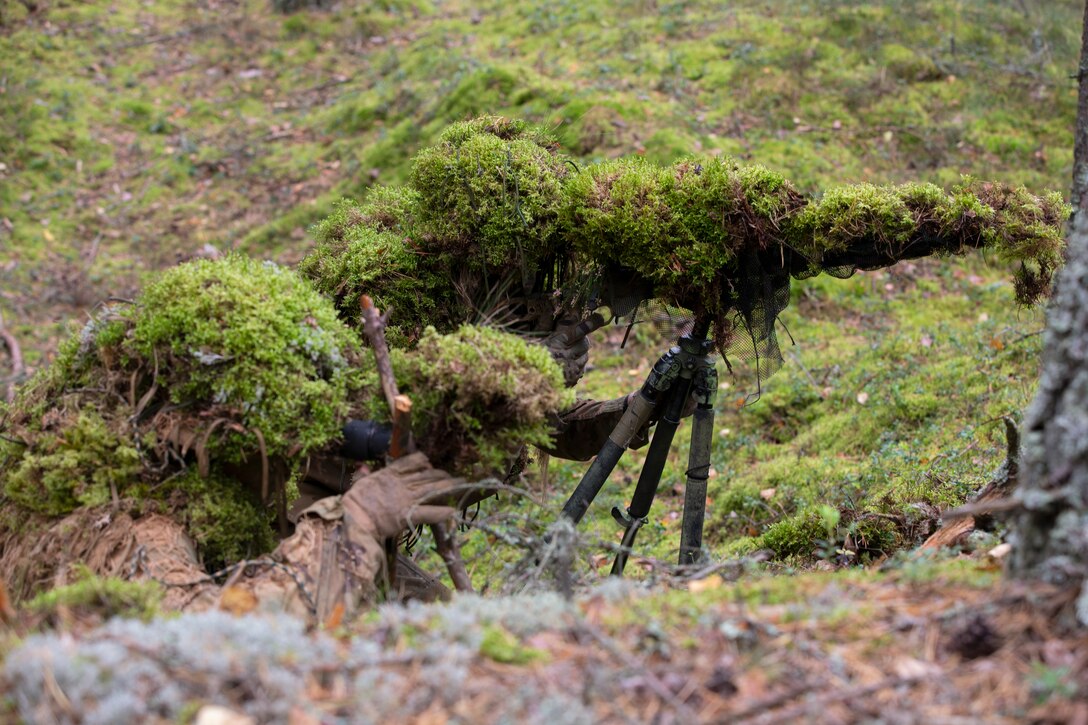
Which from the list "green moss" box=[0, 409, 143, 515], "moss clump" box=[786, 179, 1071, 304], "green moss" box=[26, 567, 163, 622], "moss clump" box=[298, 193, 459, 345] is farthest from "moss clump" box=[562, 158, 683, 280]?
"green moss" box=[26, 567, 163, 622]

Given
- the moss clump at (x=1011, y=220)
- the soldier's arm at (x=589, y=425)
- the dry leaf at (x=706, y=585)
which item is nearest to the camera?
the dry leaf at (x=706, y=585)

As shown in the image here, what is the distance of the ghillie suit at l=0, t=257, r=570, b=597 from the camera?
145 inches

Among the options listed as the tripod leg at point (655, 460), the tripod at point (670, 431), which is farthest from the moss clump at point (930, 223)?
the tripod leg at point (655, 460)

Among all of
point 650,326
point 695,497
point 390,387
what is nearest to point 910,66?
point 650,326

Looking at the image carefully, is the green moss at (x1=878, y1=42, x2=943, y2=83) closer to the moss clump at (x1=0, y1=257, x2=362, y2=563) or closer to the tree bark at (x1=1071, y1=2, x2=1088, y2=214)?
the tree bark at (x1=1071, y1=2, x2=1088, y2=214)

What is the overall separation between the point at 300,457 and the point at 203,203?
8698 mm

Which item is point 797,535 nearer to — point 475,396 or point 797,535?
point 797,535

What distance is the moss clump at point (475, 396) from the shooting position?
12.0ft

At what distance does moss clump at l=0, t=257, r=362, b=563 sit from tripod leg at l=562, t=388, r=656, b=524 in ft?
4.41

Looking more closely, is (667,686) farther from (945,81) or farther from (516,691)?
(945,81)

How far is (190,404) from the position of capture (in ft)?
12.5

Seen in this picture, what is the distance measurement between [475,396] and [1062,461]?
6.59ft

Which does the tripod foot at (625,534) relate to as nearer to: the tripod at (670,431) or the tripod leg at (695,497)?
the tripod at (670,431)

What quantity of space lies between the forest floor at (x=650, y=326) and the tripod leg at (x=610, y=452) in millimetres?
180
